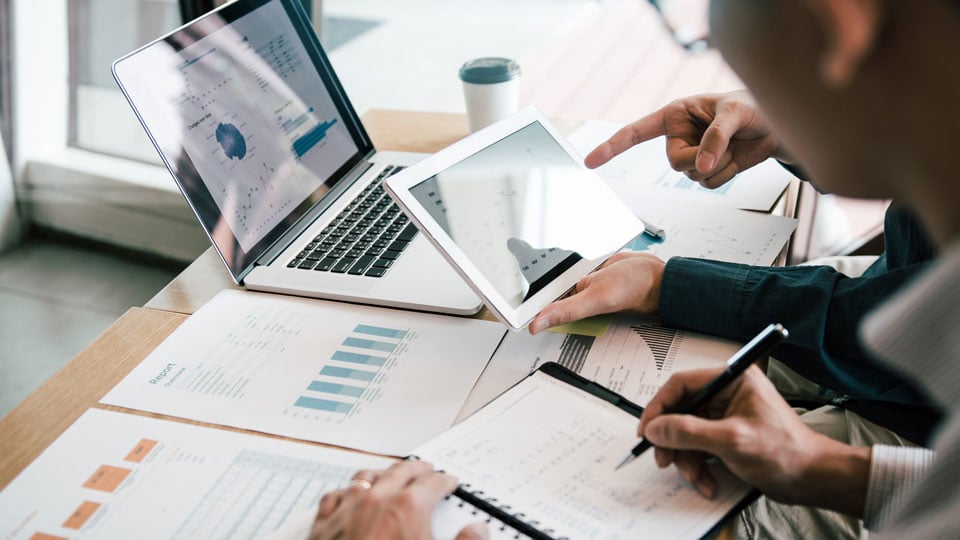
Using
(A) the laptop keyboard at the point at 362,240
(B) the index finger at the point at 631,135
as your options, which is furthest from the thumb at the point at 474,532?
(B) the index finger at the point at 631,135

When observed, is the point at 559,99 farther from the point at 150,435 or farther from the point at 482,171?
the point at 150,435

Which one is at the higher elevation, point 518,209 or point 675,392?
point 518,209

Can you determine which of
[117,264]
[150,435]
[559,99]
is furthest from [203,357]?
[559,99]

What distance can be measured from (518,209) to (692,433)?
390 millimetres

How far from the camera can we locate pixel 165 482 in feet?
2.61

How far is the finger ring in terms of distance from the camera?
74cm

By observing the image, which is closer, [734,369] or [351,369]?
[734,369]

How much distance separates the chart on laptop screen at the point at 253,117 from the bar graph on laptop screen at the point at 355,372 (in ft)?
0.78

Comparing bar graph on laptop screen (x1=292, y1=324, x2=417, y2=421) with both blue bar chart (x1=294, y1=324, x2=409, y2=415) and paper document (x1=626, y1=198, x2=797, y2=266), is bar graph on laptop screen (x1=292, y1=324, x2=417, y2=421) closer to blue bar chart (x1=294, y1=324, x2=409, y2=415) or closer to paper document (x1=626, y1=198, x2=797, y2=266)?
blue bar chart (x1=294, y1=324, x2=409, y2=415)

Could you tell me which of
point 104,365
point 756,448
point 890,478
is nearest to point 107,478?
point 104,365

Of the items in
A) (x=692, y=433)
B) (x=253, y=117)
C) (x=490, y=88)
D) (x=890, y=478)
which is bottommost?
(x=890, y=478)

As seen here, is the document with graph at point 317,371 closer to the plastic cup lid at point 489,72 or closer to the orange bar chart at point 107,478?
the orange bar chart at point 107,478

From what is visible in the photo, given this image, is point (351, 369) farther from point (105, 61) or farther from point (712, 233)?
point (105, 61)

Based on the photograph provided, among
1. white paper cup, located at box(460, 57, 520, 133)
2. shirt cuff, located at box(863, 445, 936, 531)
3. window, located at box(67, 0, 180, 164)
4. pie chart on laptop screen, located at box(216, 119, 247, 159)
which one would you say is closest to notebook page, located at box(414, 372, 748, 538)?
shirt cuff, located at box(863, 445, 936, 531)
